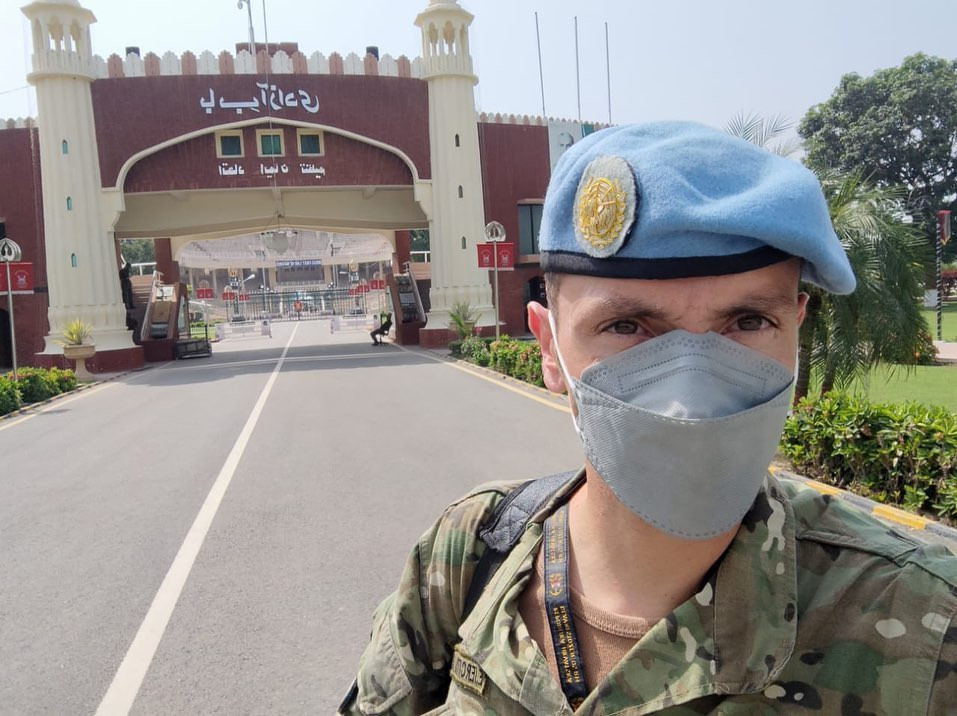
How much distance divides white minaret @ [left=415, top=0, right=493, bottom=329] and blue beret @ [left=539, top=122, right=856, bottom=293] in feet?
81.2

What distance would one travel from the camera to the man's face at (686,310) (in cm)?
116

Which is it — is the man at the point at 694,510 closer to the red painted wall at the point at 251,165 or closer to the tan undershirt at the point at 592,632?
the tan undershirt at the point at 592,632

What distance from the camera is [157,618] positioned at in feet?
14.2

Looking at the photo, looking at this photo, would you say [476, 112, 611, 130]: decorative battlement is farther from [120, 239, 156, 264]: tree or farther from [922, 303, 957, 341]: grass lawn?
[120, 239, 156, 264]: tree

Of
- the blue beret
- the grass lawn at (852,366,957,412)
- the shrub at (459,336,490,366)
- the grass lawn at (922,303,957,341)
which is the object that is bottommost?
the grass lawn at (922,303,957,341)

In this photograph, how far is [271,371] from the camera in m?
20.4

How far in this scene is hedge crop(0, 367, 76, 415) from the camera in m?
14.9

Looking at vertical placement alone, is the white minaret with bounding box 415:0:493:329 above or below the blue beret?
above

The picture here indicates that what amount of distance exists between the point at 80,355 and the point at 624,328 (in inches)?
904

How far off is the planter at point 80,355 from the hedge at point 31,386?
2577 mm

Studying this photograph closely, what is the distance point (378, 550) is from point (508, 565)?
4.13m

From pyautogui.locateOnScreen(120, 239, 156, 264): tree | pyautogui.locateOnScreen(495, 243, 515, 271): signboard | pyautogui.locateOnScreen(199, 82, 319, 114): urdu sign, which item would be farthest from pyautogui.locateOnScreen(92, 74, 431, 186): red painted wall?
pyautogui.locateOnScreen(120, 239, 156, 264): tree

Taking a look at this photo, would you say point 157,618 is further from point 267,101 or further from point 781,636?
point 267,101

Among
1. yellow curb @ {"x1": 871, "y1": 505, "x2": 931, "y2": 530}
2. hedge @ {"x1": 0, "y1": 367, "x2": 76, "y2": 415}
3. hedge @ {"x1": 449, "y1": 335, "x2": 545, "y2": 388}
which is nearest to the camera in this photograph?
yellow curb @ {"x1": 871, "y1": 505, "x2": 931, "y2": 530}
